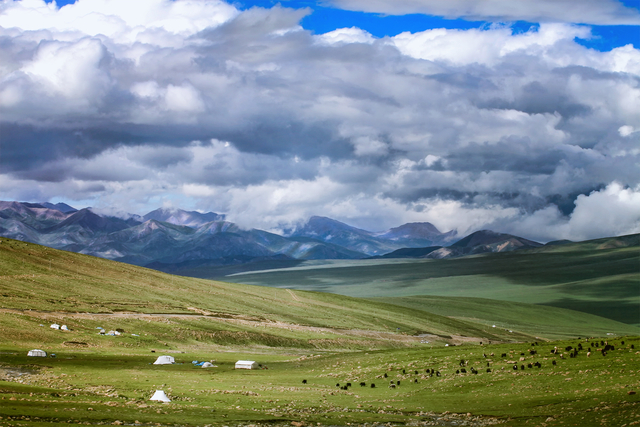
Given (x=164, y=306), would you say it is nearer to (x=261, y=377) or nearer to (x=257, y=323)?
(x=257, y=323)

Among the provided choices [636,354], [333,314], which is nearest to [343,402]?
[636,354]

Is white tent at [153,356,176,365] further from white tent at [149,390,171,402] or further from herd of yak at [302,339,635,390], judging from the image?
white tent at [149,390,171,402]

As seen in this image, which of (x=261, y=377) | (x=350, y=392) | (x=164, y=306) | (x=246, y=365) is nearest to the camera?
(x=350, y=392)

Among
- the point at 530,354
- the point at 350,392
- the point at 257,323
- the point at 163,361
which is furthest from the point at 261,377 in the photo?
the point at 257,323

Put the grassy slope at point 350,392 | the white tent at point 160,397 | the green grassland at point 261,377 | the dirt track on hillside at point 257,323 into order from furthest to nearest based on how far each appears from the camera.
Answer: the dirt track on hillside at point 257,323, the white tent at point 160,397, the green grassland at point 261,377, the grassy slope at point 350,392

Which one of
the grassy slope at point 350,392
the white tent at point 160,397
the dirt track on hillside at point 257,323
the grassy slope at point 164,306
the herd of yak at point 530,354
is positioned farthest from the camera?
the dirt track on hillside at point 257,323

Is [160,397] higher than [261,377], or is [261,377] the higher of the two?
[160,397]

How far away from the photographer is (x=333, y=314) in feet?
571

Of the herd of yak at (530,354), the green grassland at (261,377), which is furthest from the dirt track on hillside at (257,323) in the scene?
the herd of yak at (530,354)

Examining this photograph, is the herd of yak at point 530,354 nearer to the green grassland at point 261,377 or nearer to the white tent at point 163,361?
the green grassland at point 261,377

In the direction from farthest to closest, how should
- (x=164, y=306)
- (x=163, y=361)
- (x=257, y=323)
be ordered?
(x=164, y=306), (x=257, y=323), (x=163, y=361)

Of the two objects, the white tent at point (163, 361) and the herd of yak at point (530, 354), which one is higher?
the white tent at point (163, 361)

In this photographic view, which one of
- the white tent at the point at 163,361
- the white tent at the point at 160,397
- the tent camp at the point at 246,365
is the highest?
the white tent at the point at 160,397

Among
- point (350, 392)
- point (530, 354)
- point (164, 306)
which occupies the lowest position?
point (350, 392)
